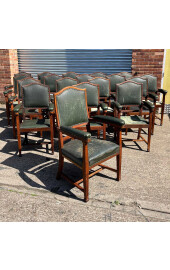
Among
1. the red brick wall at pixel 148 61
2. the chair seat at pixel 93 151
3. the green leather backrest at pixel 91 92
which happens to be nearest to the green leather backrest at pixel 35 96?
the green leather backrest at pixel 91 92

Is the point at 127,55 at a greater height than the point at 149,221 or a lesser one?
greater

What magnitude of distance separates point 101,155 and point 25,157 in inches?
68.1

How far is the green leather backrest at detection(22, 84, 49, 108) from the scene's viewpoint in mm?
4277

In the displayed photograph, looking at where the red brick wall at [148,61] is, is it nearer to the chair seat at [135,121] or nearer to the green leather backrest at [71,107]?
the chair seat at [135,121]

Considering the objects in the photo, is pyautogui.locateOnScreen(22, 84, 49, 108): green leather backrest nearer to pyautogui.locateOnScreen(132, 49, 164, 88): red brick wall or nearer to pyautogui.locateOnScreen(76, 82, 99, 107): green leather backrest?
pyautogui.locateOnScreen(76, 82, 99, 107): green leather backrest

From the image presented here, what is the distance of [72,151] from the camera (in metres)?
2.96

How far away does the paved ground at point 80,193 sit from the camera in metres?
2.65

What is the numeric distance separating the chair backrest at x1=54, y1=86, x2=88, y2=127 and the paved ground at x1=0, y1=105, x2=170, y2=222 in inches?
31.9

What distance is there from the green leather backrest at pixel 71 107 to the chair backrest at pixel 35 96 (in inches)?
47.6

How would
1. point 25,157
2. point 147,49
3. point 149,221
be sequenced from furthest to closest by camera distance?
point 147,49, point 25,157, point 149,221

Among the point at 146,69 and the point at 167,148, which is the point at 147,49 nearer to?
the point at 146,69

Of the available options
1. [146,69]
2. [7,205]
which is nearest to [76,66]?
[146,69]

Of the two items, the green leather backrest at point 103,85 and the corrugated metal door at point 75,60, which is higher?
the corrugated metal door at point 75,60

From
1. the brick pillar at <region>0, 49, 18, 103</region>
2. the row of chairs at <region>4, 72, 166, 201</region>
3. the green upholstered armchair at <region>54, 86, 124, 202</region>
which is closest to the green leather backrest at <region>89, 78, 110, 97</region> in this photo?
the row of chairs at <region>4, 72, 166, 201</region>
